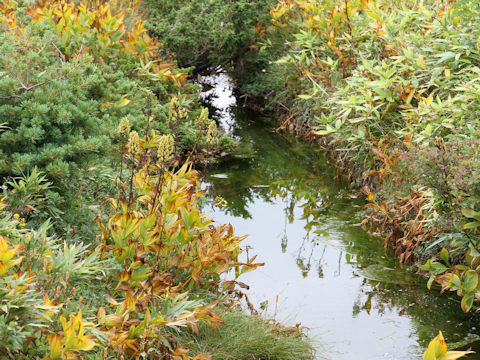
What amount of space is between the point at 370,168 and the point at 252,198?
4.28ft

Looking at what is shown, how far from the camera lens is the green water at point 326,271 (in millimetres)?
4211

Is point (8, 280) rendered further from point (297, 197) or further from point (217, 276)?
point (297, 197)

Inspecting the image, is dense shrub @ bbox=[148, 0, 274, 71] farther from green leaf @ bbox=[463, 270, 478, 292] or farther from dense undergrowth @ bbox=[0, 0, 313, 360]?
green leaf @ bbox=[463, 270, 478, 292]

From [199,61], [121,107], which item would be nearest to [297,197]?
[121,107]

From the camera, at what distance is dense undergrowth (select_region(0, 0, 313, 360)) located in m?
2.92

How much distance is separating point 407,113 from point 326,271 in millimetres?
1802

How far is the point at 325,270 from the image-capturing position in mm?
5184

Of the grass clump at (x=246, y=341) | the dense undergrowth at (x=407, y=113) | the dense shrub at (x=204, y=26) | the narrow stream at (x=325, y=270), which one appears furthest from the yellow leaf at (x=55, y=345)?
the dense shrub at (x=204, y=26)

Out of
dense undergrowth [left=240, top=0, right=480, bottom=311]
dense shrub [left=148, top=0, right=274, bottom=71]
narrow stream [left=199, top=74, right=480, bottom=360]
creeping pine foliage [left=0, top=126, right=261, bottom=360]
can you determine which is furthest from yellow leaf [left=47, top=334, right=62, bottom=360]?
dense shrub [left=148, top=0, right=274, bottom=71]

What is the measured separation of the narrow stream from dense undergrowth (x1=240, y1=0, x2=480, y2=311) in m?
0.22

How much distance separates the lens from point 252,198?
6.77 m

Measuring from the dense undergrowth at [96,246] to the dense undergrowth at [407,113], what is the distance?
1432 millimetres

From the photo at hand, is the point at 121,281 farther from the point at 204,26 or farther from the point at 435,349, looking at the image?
the point at 204,26

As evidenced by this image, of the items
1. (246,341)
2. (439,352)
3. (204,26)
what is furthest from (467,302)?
(204,26)
